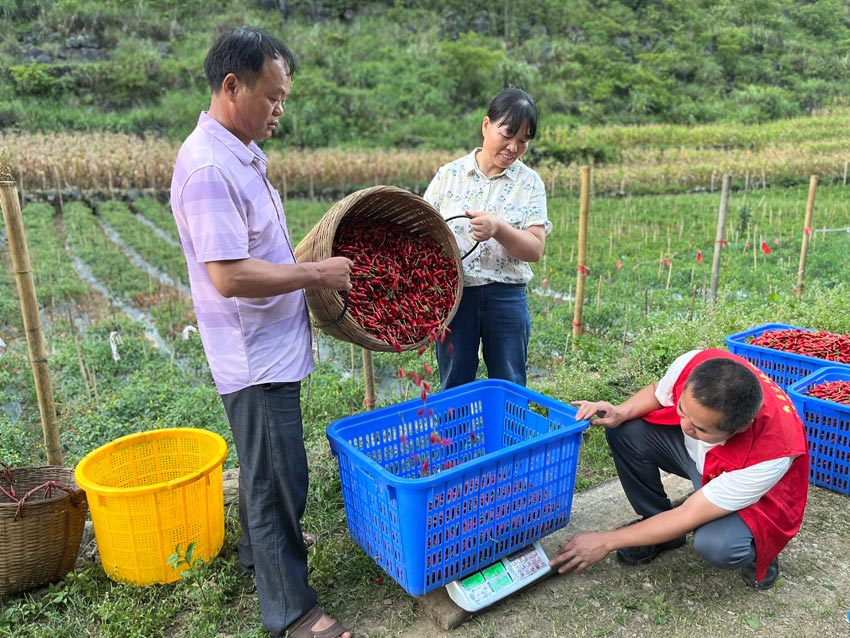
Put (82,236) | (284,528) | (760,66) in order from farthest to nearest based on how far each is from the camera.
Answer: (760,66), (82,236), (284,528)

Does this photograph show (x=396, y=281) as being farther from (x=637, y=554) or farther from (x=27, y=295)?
(x=27, y=295)

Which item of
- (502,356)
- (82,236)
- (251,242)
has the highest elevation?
(251,242)

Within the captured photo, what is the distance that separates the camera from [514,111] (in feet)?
7.82

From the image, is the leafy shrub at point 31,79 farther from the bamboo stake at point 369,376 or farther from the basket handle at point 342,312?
the basket handle at point 342,312

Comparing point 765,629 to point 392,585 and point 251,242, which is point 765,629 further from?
point 251,242

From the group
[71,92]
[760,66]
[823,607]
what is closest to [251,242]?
[823,607]

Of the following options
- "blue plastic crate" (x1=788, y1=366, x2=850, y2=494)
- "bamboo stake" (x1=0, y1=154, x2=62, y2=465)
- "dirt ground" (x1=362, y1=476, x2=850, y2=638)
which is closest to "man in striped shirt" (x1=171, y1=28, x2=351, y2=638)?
"dirt ground" (x1=362, y1=476, x2=850, y2=638)

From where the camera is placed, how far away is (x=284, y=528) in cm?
195

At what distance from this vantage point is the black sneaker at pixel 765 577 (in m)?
2.20

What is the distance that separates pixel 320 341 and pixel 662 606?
A: 417 cm

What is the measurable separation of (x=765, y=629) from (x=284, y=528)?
150 cm

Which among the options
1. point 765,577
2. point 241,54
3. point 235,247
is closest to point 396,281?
point 235,247

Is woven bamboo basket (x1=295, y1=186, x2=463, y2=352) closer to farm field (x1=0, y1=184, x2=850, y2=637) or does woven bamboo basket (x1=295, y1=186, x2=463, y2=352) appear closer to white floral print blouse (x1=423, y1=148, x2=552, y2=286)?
white floral print blouse (x1=423, y1=148, x2=552, y2=286)

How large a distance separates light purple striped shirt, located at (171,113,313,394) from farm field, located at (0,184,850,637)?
808 millimetres
